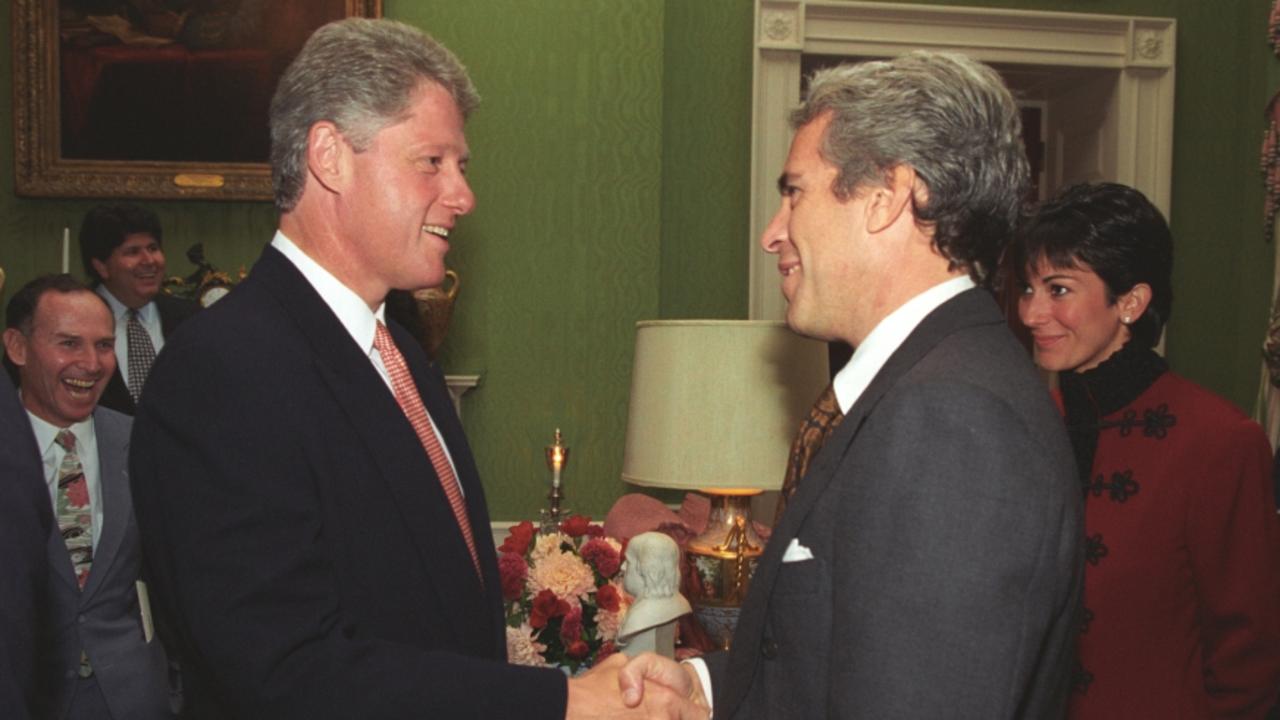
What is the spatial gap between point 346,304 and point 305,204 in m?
0.16

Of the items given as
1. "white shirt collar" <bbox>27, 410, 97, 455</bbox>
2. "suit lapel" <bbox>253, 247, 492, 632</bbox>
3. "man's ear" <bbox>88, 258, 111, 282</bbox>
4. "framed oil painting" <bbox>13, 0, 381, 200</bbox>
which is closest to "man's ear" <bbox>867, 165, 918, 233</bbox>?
"suit lapel" <bbox>253, 247, 492, 632</bbox>

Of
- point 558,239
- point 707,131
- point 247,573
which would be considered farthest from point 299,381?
point 707,131

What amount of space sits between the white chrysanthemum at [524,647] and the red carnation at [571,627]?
0.20ft

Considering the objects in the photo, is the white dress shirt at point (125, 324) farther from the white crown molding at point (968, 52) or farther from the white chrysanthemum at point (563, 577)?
the white crown molding at point (968, 52)

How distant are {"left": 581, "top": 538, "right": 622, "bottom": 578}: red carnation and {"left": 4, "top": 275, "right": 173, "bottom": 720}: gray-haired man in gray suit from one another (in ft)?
4.26

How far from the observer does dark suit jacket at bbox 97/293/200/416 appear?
4.08m

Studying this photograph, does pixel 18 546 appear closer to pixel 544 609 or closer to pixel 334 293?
pixel 334 293

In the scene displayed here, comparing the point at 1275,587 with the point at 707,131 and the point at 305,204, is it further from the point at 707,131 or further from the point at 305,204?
the point at 707,131

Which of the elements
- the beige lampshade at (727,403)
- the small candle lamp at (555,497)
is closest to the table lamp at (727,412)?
the beige lampshade at (727,403)

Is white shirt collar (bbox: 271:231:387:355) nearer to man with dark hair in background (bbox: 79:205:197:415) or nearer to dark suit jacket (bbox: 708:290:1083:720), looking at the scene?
dark suit jacket (bbox: 708:290:1083:720)

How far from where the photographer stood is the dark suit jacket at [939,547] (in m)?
1.11

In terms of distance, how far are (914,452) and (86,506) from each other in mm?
2770

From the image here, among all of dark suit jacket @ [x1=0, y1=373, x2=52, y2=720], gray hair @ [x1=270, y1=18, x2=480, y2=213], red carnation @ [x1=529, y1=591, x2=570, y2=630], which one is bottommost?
red carnation @ [x1=529, y1=591, x2=570, y2=630]

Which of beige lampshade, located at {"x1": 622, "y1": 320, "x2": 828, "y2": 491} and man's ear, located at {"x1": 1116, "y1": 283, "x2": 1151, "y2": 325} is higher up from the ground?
man's ear, located at {"x1": 1116, "y1": 283, "x2": 1151, "y2": 325}
